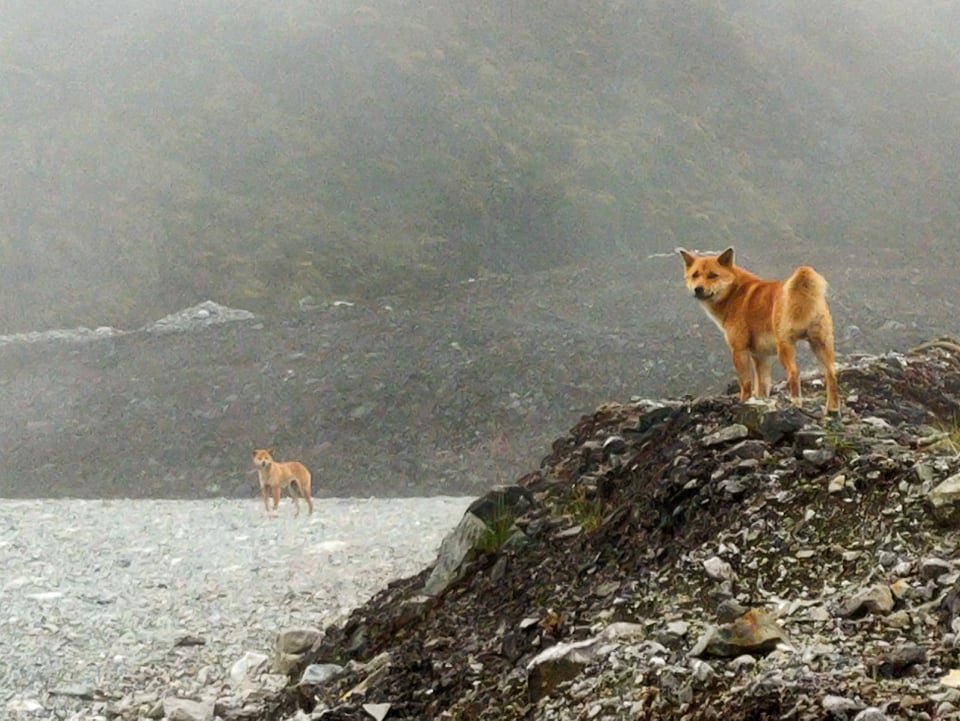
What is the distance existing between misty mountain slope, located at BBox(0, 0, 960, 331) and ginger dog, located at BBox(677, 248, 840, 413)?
72.2 ft

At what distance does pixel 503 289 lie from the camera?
94.7 feet

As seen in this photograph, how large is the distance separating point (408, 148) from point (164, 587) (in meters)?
29.8

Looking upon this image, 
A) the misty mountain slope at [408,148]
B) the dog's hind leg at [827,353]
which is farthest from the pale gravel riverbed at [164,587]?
the misty mountain slope at [408,148]

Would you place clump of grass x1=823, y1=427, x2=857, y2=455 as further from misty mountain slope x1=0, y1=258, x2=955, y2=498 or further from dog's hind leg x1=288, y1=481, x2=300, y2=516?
misty mountain slope x1=0, y1=258, x2=955, y2=498

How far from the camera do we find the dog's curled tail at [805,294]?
6.18 metres

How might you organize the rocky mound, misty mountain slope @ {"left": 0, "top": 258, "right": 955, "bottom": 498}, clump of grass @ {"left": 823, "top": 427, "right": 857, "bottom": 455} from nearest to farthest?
the rocky mound < clump of grass @ {"left": 823, "top": 427, "right": 857, "bottom": 455} < misty mountain slope @ {"left": 0, "top": 258, "right": 955, "bottom": 498}

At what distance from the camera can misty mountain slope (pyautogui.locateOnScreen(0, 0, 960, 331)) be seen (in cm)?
3155

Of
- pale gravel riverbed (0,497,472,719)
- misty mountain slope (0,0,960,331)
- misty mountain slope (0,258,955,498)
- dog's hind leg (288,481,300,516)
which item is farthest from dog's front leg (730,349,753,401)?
misty mountain slope (0,0,960,331)

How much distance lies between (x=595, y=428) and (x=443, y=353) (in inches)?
534

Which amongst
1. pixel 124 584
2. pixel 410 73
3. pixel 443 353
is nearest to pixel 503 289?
pixel 443 353

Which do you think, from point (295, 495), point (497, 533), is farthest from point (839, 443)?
point (295, 495)

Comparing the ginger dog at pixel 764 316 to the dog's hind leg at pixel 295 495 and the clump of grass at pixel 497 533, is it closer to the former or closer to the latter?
the clump of grass at pixel 497 533

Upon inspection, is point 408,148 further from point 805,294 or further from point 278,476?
point 805,294

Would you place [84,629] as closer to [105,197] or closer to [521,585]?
[521,585]
